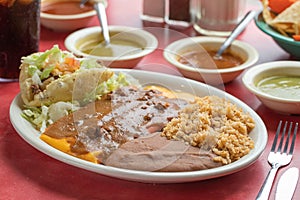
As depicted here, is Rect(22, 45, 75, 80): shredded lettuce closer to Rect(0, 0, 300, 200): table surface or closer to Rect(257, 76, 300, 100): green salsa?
Rect(0, 0, 300, 200): table surface

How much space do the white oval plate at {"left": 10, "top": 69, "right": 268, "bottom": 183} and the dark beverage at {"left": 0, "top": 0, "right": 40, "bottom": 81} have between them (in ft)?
0.81

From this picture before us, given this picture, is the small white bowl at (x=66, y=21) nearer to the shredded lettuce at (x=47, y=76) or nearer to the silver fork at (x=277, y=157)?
the shredded lettuce at (x=47, y=76)

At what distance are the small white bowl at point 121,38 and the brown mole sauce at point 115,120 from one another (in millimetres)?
238

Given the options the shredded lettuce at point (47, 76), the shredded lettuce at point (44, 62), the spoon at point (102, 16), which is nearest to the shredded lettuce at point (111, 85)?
the shredded lettuce at point (47, 76)

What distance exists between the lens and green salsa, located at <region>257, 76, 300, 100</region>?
1.61 m

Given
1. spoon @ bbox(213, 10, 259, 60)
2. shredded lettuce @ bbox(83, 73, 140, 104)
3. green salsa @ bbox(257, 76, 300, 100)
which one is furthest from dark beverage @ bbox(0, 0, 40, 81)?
green salsa @ bbox(257, 76, 300, 100)

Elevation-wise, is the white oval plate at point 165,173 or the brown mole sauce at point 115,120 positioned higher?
the brown mole sauce at point 115,120

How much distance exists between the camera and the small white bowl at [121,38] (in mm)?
1774

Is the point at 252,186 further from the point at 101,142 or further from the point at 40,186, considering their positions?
the point at 40,186

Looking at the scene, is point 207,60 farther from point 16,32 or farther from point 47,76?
point 16,32

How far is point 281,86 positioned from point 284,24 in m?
0.33

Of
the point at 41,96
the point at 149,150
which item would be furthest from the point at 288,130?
the point at 41,96

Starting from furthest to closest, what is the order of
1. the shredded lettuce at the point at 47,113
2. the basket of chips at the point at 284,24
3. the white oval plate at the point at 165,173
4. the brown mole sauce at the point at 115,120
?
1. the basket of chips at the point at 284,24
2. the shredded lettuce at the point at 47,113
3. the brown mole sauce at the point at 115,120
4. the white oval plate at the point at 165,173

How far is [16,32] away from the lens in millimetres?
1738
